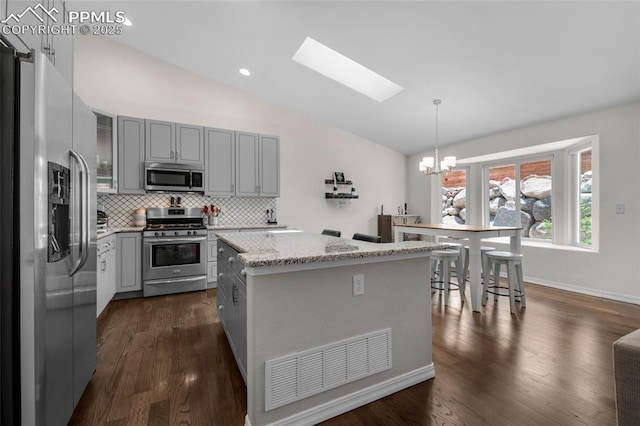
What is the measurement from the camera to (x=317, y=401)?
62.0 inches

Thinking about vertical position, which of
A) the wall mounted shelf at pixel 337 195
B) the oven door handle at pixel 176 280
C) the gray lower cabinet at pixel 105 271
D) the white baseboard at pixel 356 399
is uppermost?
the wall mounted shelf at pixel 337 195

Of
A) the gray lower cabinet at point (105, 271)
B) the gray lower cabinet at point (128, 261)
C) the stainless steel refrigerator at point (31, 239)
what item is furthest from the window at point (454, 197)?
the stainless steel refrigerator at point (31, 239)

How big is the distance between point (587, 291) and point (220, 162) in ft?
18.1

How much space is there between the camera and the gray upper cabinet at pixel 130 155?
3.92 metres

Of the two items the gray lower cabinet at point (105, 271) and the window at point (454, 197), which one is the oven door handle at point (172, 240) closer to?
the gray lower cabinet at point (105, 271)

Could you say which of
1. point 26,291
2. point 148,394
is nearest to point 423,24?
point 26,291

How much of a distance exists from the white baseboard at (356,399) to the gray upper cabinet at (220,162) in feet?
11.6

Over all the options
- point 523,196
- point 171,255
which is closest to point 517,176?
point 523,196

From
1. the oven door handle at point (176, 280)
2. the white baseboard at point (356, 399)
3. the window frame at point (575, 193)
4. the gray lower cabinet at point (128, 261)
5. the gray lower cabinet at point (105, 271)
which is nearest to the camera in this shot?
the white baseboard at point (356, 399)

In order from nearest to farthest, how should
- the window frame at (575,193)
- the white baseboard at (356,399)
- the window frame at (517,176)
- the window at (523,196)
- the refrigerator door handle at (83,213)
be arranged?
the refrigerator door handle at (83,213) → the white baseboard at (356,399) → the window frame at (575,193) → the window frame at (517,176) → the window at (523,196)

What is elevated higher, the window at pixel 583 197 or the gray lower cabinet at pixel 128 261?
the window at pixel 583 197

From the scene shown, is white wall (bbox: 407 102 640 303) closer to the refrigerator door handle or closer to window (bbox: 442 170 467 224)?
window (bbox: 442 170 467 224)

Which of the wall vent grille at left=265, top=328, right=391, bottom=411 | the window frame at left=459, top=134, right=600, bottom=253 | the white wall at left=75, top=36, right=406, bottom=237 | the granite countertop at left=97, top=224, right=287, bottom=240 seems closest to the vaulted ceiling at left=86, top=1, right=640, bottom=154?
the white wall at left=75, top=36, right=406, bottom=237

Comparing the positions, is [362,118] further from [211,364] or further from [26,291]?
[26,291]
